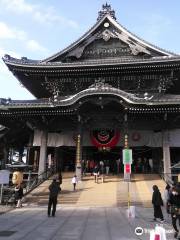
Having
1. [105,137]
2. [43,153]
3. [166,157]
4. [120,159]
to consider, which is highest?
[105,137]

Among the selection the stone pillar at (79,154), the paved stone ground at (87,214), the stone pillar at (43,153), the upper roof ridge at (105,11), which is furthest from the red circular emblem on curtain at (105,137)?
the upper roof ridge at (105,11)

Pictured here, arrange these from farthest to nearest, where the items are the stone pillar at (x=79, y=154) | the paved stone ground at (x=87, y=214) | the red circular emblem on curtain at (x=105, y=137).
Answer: the red circular emblem on curtain at (x=105, y=137), the stone pillar at (x=79, y=154), the paved stone ground at (x=87, y=214)

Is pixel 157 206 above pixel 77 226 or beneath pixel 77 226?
above

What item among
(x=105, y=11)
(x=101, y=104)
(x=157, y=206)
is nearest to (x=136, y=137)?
(x=101, y=104)

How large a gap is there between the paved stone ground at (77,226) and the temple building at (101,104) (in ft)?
37.6

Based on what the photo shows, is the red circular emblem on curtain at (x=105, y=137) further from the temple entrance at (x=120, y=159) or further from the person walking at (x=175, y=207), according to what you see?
the person walking at (x=175, y=207)

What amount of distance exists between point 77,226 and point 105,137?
708 inches

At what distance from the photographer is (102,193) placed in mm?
23078

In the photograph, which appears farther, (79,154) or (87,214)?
(79,154)

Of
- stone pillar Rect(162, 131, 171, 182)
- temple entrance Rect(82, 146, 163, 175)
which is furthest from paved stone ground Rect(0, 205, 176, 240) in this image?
temple entrance Rect(82, 146, 163, 175)

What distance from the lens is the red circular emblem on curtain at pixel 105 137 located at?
30.2m

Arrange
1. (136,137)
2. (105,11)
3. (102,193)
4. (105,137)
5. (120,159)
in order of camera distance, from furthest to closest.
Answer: (105,11) → (120,159) → (105,137) → (136,137) → (102,193)

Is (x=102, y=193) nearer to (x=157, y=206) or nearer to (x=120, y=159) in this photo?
(x=157, y=206)

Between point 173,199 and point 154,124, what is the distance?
18.8 meters
